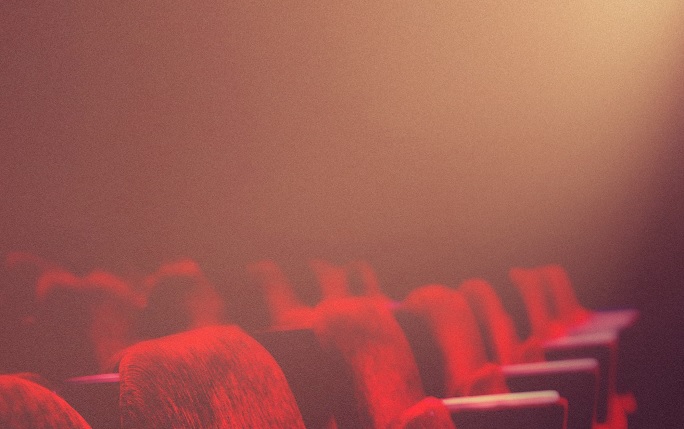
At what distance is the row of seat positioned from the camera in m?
0.62

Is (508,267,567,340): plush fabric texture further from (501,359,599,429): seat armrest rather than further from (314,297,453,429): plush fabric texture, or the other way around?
(314,297,453,429): plush fabric texture

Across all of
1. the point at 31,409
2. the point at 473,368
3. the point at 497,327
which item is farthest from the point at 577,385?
the point at 31,409

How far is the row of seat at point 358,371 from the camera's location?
2.02ft

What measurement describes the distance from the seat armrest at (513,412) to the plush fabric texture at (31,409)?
56 centimetres

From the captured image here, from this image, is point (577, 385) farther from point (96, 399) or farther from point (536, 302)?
point (96, 399)

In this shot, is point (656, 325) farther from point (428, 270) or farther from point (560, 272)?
point (428, 270)

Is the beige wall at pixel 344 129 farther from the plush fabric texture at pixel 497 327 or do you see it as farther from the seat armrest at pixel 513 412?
the seat armrest at pixel 513 412

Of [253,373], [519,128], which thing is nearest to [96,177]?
[253,373]

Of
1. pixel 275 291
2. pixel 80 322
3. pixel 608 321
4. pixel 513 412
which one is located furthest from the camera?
pixel 608 321

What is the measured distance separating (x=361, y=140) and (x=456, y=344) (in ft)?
1.45

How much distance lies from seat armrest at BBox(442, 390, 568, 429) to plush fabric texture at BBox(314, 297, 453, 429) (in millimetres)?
31

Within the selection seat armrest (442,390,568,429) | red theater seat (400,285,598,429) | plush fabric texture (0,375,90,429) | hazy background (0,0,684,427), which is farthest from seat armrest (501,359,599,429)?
plush fabric texture (0,375,90,429)

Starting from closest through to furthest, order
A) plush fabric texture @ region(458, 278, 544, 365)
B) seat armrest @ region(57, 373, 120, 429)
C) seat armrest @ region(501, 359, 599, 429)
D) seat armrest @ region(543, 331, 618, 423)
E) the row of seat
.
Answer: the row of seat → seat armrest @ region(57, 373, 120, 429) → seat armrest @ region(501, 359, 599, 429) → seat armrest @ region(543, 331, 618, 423) → plush fabric texture @ region(458, 278, 544, 365)

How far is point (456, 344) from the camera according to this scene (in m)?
1.21
